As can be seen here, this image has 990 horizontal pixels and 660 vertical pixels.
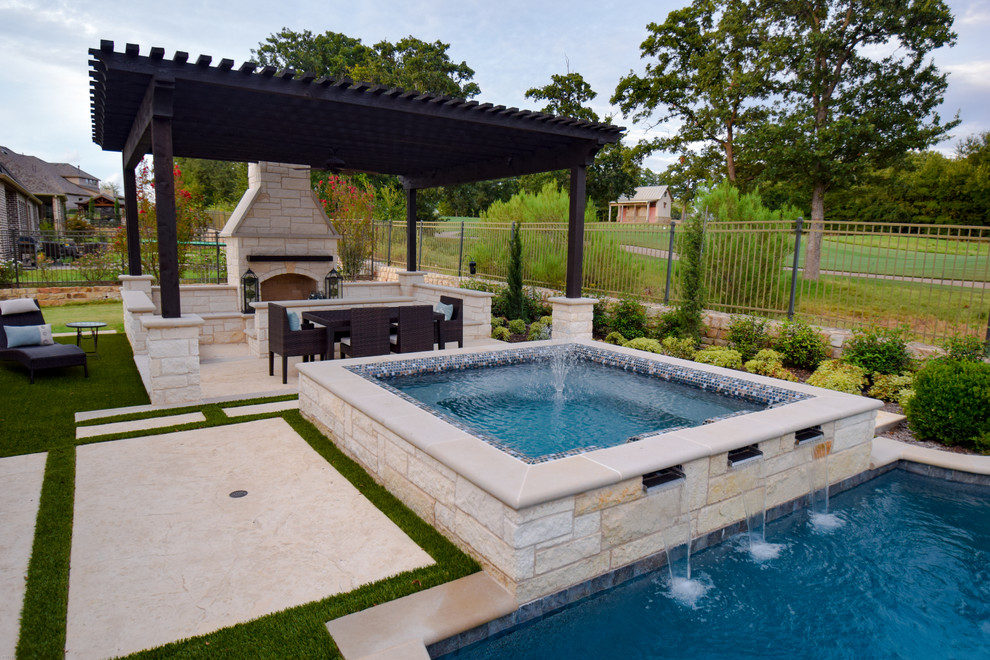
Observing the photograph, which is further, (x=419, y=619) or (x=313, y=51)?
(x=313, y=51)

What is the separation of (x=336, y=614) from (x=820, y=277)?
8.58 meters

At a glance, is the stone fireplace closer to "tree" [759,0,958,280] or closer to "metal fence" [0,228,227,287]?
"metal fence" [0,228,227,287]

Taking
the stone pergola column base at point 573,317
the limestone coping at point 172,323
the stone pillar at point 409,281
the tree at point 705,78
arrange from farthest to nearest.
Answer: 1. the tree at point 705,78
2. the stone pillar at point 409,281
3. the stone pergola column base at point 573,317
4. the limestone coping at point 172,323

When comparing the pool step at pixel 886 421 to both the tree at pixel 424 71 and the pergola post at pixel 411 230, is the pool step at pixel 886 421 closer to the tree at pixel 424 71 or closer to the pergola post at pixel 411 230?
the pergola post at pixel 411 230

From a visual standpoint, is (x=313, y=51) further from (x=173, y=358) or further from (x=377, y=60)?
(x=173, y=358)

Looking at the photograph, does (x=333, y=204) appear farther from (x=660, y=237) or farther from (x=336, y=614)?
(x=336, y=614)

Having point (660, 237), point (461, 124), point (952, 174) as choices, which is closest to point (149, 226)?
point (461, 124)

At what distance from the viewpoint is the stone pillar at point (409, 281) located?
1256cm

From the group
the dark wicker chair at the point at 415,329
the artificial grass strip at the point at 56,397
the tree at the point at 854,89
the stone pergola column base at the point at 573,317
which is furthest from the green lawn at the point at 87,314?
the tree at the point at 854,89

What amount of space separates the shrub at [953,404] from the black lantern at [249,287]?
10.1 metres

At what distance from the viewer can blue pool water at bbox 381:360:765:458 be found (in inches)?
206

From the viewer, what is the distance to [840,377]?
6.77 m

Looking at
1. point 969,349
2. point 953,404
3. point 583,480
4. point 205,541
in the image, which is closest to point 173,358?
point 205,541

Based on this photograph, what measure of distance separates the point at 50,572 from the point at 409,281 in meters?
9.81
